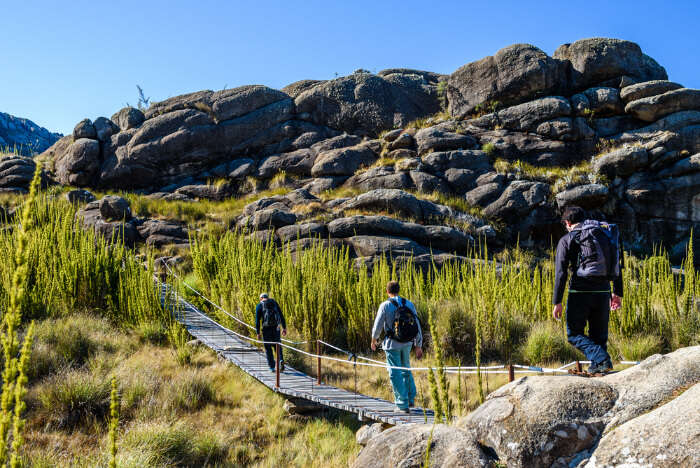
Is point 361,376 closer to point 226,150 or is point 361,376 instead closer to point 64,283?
point 64,283

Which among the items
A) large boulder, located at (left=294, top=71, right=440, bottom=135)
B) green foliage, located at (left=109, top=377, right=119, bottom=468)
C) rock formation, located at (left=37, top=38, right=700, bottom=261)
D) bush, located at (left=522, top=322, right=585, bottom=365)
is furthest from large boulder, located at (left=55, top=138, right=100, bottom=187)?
green foliage, located at (left=109, top=377, right=119, bottom=468)

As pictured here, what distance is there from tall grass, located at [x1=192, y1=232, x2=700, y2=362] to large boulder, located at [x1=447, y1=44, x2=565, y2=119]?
574 inches

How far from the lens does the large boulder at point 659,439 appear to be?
2.30 meters

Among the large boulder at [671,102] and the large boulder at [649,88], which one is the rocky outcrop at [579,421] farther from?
the large boulder at [649,88]

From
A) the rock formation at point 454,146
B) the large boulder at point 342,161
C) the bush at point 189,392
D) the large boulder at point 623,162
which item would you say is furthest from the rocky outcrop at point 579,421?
the large boulder at point 342,161

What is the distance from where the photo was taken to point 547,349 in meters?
7.09

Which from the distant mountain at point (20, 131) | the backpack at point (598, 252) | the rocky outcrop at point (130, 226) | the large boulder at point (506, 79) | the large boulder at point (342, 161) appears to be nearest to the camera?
the backpack at point (598, 252)

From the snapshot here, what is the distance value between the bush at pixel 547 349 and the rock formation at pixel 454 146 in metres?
6.59

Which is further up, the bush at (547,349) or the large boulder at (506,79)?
the large boulder at (506,79)

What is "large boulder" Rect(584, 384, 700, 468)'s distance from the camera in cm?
230

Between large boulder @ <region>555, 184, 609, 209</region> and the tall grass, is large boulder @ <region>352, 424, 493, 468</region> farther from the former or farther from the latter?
large boulder @ <region>555, 184, 609, 209</region>

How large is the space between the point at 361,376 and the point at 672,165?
52.2ft

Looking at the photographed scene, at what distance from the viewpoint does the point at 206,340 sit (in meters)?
7.89

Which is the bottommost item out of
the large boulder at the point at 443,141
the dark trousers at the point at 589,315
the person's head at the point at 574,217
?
the dark trousers at the point at 589,315
